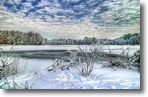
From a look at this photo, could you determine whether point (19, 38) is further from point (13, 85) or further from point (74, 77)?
point (74, 77)

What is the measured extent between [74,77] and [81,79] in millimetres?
79

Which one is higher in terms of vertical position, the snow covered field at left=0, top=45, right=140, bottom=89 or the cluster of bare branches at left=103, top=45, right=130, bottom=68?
the cluster of bare branches at left=103, top=45, right=130, bottom=68

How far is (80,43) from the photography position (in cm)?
181

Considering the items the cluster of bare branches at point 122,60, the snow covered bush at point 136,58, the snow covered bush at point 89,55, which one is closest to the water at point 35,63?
the snow covered bush at point 89,55

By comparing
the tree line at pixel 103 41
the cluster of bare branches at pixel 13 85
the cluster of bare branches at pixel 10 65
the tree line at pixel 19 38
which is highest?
the tree line at pixel 19 38

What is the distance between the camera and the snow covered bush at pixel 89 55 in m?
1.78

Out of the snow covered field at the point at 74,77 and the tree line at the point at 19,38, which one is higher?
the tree line at the point at 19,38

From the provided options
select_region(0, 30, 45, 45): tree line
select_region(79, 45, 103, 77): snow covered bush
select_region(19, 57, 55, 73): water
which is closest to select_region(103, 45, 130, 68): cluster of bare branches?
select_region(79, 45, 103, 77): snow covered bush

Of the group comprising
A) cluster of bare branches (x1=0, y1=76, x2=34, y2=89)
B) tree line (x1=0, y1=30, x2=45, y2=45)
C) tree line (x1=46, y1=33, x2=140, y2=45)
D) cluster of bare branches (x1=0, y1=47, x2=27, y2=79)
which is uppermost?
tree line (x1=0, y1=30, x2=45, y2=45)

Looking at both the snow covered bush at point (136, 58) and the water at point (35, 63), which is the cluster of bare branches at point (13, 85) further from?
the snow covered bush at point (136, 58)

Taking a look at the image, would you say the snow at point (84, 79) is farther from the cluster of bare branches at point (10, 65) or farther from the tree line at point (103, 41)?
the tree line at point (103, 41)

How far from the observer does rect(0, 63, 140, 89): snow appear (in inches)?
69.1

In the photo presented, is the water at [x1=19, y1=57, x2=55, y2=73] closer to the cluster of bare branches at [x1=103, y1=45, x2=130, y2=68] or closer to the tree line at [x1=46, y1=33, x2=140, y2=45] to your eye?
the tree line at [x1=46, y1=33, x2=140, y2=45]

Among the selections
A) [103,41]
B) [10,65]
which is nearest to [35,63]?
[10,65]
